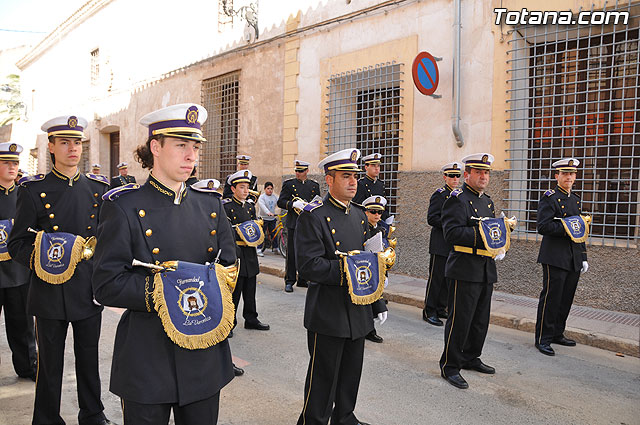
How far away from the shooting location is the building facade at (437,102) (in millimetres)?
7899

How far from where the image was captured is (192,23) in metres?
16.6

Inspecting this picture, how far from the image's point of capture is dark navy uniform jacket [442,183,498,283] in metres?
4.88

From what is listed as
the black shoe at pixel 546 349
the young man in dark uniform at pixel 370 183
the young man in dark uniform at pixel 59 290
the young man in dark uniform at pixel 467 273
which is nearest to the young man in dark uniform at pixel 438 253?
the young man in dark uniform at pixel 370 183

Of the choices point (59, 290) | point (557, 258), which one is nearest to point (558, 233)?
point (557, 258)

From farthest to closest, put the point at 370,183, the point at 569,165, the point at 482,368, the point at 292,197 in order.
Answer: the point at 292,197 < the point at 370,183 < the point at 569,165 < the point at 482,368

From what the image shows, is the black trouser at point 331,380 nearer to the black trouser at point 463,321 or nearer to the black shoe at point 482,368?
the black trouser at point 463,321

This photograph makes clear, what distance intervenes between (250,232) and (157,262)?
4.02 meters

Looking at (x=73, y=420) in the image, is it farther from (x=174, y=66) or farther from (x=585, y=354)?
(x=174, y=66)

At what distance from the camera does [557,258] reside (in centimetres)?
595

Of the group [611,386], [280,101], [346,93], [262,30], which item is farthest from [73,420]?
[262,30]

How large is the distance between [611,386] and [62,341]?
16.3ft

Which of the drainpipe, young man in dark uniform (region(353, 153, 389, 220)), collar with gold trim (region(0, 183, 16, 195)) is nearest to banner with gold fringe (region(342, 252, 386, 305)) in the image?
collar with gold trim (region(0, 183, 16, 195))

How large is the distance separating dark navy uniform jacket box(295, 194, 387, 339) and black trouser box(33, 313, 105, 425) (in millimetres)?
1620

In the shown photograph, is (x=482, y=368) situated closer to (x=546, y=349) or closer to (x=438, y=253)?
(x=546, y=349)
